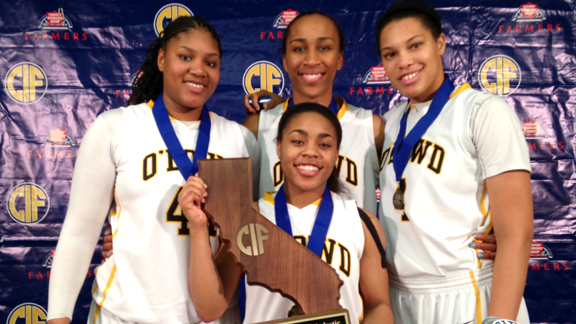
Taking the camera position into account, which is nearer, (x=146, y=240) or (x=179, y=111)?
(x=146, y=240)

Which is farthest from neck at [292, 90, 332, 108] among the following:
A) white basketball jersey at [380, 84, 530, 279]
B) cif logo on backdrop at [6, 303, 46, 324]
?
cif logo on backdrop at [6, 303, 46, 324]

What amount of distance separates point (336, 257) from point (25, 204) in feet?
8.51

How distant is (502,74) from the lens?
3305 millimetres

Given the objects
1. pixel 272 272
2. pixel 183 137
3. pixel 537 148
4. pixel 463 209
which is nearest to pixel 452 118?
pixel 463 209

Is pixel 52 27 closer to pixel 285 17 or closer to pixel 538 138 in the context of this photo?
pixel 285 17

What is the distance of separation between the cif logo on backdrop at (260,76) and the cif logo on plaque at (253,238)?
2.06 metres

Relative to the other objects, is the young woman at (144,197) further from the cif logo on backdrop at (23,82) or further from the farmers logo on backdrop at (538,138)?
the farmers logo on backdrop at (538,138)

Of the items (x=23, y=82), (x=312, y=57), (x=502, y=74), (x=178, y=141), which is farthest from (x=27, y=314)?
(x=502, y=74)

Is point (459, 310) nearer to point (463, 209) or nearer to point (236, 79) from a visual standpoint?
point (463, 209)

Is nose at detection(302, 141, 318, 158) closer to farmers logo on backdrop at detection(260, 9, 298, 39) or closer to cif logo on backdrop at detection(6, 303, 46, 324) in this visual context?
farmers logo on backdrop at detection(260, 9, 298, 39)

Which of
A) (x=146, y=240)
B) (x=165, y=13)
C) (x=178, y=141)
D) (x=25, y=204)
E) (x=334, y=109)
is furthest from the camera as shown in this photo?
(x=165, y=13)

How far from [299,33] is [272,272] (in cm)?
128

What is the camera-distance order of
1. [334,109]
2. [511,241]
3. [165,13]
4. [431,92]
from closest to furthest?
[511,241] < [431,92] < [334,109] < [165,13]

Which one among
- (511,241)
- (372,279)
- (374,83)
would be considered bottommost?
(372,279)
